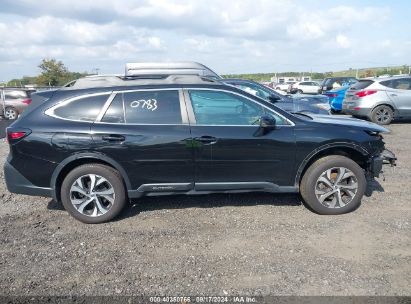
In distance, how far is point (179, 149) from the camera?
410cm

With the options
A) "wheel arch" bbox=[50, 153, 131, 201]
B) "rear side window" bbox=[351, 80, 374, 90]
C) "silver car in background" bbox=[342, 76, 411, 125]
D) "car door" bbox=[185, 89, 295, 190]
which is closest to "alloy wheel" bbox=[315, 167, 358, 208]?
"car door" bbox=[185, 89, 295, 190]

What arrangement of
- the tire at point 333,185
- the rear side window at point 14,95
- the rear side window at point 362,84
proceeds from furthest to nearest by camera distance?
the rear side window at point 14,95
the rear side window at point 362,84
the tire at point 333,185

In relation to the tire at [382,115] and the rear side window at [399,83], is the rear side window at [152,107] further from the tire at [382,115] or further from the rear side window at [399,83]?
the rear side window at [399,83]

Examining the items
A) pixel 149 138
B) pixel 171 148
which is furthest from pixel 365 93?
pixel 149 138

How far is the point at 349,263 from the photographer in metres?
3.26

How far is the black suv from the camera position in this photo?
4055mm

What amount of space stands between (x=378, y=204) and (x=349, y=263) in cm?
174

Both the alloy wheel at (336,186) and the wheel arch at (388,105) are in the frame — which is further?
the wheel arch at (388,105)

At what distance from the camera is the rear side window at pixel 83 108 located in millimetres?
4137

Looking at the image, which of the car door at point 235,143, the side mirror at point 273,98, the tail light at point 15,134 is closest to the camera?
the tail light at point 15,134

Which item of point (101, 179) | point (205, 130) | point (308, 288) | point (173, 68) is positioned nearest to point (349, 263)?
point (308, 288)

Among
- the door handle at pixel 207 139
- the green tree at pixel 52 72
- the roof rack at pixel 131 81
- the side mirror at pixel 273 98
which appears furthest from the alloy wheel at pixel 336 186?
the green tree at pixel 52 72

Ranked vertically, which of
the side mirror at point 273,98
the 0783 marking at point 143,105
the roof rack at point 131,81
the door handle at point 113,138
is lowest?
the door handle at point 113,138

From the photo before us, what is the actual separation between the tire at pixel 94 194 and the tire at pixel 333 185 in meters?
2.28
